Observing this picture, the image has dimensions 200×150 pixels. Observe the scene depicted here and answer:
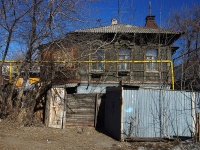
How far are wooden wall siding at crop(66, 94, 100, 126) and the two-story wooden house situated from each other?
4.13 feet

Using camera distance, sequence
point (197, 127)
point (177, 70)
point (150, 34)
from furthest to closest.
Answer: point (150, 34)
point (177, 70)
point (197, 127)

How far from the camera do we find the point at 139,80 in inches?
662

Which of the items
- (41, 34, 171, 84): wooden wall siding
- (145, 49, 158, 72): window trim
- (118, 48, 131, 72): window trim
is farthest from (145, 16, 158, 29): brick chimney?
(118, 48, 131, 72): window trim

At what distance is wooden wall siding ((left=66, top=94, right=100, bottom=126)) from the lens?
12.0m

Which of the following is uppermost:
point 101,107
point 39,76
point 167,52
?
point 167,52

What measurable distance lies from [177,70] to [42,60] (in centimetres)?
861

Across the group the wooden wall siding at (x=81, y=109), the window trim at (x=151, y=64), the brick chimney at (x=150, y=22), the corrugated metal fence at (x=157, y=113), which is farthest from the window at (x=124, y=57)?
the corrugated metal fence at (x=157, y=113)

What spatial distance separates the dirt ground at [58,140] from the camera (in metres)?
8.03

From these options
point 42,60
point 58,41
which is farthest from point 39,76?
point 58,41

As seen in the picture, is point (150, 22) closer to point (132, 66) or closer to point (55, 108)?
point (132, 66)

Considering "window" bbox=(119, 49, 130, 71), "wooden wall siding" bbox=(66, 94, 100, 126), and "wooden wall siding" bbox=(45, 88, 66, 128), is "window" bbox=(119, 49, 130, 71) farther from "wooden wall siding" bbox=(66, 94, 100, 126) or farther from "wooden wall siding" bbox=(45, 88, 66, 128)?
"wooden wall siding" bbox=(45, 88, 66, 128)

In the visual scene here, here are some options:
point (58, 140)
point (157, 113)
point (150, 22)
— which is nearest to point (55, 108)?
point (58, 140)

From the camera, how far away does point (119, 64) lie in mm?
17297

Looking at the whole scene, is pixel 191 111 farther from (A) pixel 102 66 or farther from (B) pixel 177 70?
(A) pixel 102 66
